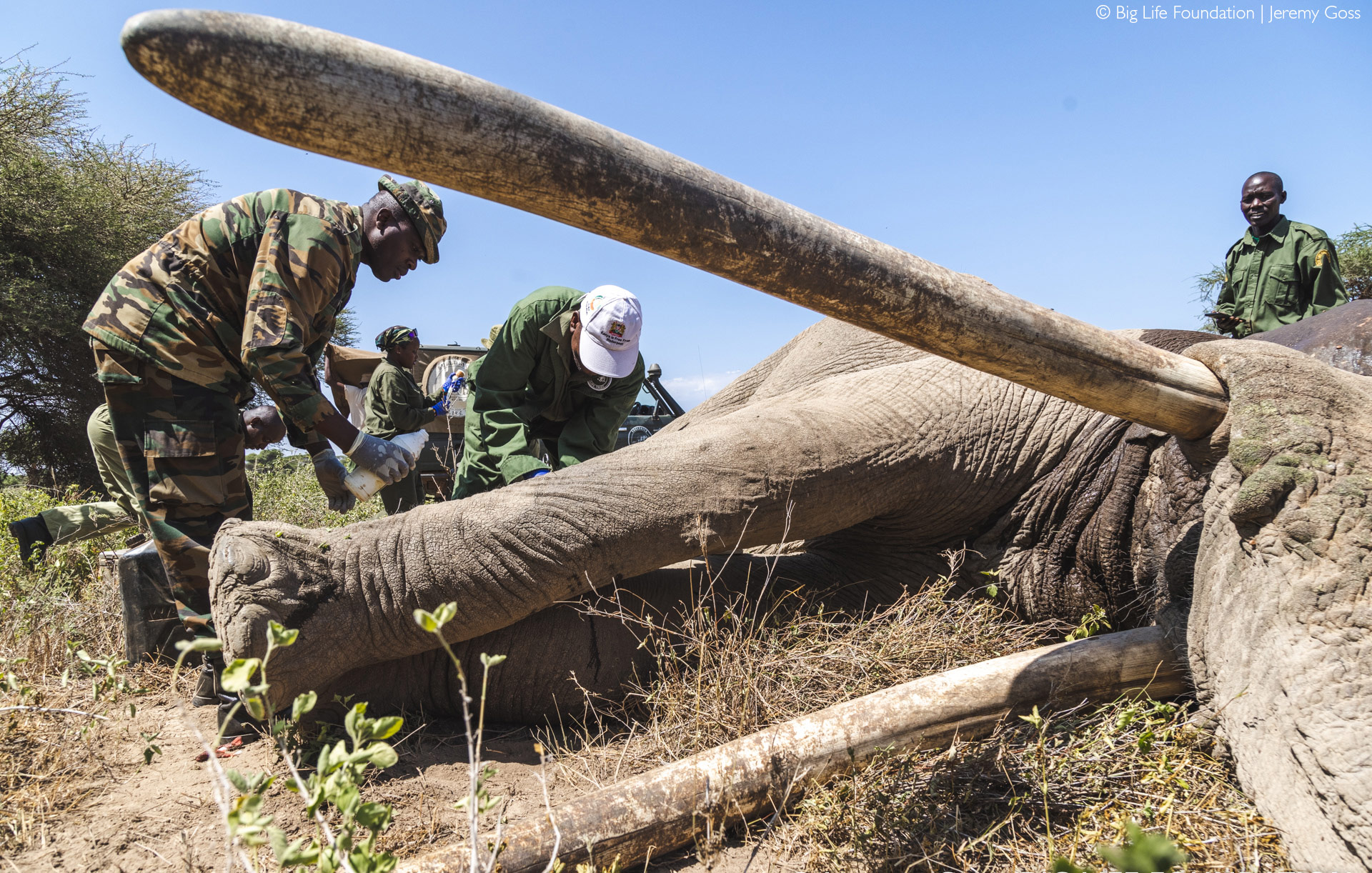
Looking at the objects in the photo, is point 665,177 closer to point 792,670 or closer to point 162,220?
point 792,670

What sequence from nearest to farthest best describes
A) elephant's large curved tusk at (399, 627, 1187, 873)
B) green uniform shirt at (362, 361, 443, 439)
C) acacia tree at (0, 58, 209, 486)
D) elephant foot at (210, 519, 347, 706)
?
elephant's large curved tusk at (399, 627, 1187, 873) < elephant foot at (210, 519, 347, 706) < green uniform shirt at (362, 361, 443, 439) < acacia tree at (0, 58, 209, 486)

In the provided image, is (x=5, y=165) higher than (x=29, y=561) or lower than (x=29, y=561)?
higher

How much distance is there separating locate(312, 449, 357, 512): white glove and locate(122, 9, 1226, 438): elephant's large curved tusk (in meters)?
2.13

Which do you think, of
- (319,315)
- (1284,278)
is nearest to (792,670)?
(319,315)

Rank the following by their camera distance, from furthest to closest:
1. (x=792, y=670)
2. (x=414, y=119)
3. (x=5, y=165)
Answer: (x=5, y=165), (x=792, y=670), (x=414, y=119)

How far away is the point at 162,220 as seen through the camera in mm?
16094

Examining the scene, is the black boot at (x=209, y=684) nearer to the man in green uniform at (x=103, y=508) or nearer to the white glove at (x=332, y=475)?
the white glove at (x=332, y=475)

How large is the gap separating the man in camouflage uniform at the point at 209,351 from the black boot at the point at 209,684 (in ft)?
0.60

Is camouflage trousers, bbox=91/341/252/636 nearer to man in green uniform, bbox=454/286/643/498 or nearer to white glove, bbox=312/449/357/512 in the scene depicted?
white glove, bbox=312/449/357/512

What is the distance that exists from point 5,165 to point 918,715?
18.2 metres

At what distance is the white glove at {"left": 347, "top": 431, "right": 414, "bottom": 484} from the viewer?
131 inches

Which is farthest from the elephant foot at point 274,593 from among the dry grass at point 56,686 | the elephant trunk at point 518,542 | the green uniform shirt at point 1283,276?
the green uniform shirt at point 1283,276

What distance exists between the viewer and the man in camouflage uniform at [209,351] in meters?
3.03

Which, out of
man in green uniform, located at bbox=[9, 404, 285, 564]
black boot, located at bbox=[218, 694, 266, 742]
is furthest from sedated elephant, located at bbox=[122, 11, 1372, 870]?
man in green uniform, located at bbox=[9, 404, 285, 564]
